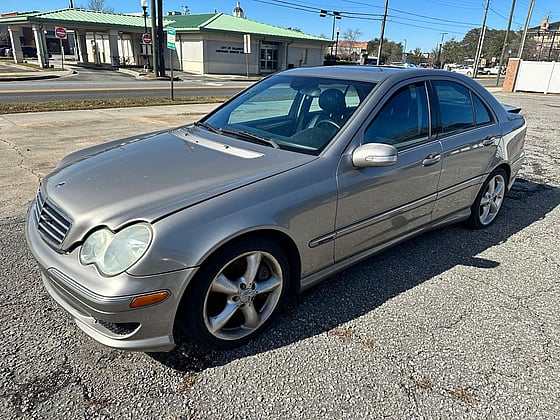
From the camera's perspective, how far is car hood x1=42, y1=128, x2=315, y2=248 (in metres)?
2.13

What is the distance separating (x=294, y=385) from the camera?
2.23 m

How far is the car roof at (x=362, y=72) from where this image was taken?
10.5 feet

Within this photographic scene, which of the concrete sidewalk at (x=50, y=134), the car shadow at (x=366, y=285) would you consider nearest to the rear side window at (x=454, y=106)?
the car shadow at (x=366, y=285)

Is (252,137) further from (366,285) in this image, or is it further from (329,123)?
(366,285)

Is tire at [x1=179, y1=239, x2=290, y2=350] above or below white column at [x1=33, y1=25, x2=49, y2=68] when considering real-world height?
below

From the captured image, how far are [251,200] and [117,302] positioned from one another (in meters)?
0.84

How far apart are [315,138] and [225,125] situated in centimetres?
86

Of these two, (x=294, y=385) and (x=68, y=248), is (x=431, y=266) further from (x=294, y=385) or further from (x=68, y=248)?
(x=68, y=248)

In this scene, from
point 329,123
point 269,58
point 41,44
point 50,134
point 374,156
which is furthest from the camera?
point 269,58

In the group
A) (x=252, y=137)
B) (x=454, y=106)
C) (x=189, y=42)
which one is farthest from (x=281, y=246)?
(x=189, y=42)

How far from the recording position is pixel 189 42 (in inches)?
1398

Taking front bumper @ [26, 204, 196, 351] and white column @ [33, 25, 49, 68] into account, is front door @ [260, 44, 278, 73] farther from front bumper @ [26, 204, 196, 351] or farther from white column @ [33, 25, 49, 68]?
front bumper @ [26, 204, 196, 351]

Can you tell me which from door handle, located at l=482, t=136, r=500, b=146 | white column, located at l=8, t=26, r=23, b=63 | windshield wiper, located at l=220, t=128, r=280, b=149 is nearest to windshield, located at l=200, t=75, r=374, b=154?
windshield wiper, located at l=220, t=128, r=280, b=149

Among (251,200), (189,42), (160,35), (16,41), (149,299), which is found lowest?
(149,299)
